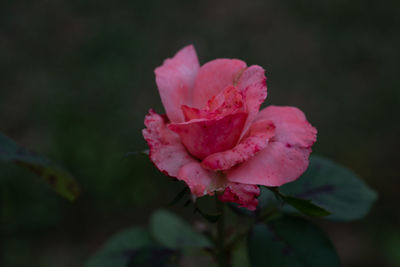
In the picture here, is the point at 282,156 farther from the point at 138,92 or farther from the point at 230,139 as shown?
the point at 138,92

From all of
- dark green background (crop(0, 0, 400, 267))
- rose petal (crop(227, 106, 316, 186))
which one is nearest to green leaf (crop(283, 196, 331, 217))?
rose petal (crop(227, 106, 316, 186))

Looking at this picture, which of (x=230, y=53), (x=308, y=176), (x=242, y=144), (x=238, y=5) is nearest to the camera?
(x=242, y=144)

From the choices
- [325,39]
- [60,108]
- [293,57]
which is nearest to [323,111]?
[293,57]

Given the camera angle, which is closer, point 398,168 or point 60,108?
point 398,168

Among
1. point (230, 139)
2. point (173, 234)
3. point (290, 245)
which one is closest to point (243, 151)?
point (230, 139)

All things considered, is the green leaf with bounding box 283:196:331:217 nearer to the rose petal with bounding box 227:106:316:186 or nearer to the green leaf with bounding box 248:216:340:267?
the rose petal with bounding box 227:106:316:186

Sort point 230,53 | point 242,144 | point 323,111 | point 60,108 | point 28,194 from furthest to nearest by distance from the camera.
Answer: point 230,53, point 323,111, point 60,108, point 28,194, point 242,144

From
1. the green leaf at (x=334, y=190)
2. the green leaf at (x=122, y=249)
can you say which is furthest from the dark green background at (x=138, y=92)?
the green leaf at (x=334, y=190)

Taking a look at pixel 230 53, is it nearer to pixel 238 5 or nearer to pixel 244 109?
pixel 238 5
